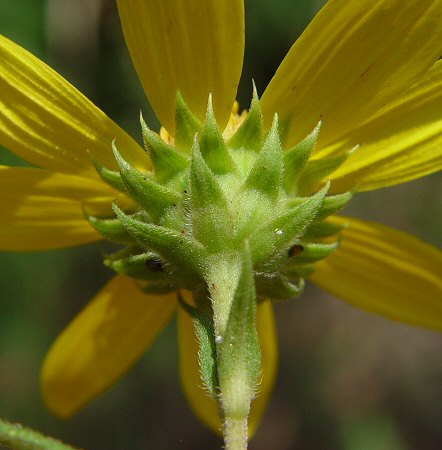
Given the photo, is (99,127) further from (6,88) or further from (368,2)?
(368,2)

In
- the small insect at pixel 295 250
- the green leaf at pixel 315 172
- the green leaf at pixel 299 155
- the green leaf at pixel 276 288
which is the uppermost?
the green leaf at pixel 299 155

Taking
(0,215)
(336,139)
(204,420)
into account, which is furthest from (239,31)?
(204,420)

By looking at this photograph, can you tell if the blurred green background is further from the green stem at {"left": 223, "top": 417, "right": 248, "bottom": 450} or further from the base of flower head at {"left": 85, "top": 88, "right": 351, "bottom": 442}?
the green stem at {"left": 223, "top": 417, "right": 248, "bottom": 450}

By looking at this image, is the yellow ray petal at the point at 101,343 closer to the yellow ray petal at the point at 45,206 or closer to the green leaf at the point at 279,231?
the yellow ray petal at the point at 45,206

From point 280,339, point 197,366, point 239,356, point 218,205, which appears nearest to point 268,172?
point 218,205

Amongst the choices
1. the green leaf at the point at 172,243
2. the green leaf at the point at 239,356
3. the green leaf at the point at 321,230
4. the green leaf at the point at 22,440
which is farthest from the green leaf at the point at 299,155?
the green leaf at the point at 22,440

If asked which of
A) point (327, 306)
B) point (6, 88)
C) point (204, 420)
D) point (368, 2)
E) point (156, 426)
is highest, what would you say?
point (368, 2)
